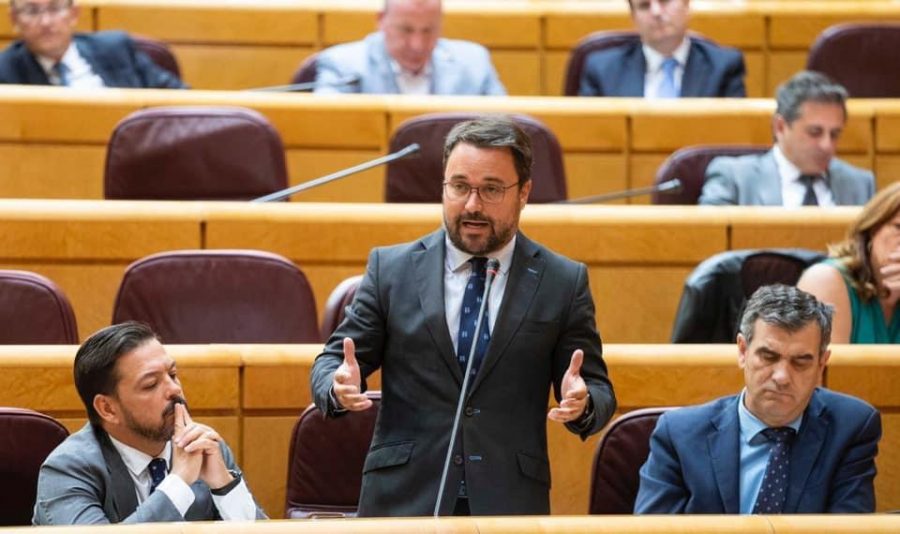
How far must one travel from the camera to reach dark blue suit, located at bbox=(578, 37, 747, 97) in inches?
91.2

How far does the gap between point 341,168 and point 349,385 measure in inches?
41.8

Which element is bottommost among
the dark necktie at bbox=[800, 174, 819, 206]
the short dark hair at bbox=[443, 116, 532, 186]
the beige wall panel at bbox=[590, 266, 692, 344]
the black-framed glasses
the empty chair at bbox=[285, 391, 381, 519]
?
the empty chair at bbox=[285, 391, 381, 519]

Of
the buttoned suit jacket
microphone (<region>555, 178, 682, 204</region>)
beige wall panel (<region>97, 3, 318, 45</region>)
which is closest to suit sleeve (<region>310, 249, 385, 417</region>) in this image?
the buttoned suit jacket

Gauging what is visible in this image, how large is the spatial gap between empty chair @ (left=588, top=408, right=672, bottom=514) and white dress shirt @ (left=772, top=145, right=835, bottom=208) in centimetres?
74

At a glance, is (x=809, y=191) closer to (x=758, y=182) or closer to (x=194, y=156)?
(x=758, y=182)

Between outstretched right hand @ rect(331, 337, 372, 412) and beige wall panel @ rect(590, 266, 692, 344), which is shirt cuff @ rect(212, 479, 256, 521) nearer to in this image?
outstretched right hand @ rect(331, 337, 372, 412)

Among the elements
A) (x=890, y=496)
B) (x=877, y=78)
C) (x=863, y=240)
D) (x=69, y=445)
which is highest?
(x=877, y=78)

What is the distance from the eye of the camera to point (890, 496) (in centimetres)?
146

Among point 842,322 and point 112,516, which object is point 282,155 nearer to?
point 842,322

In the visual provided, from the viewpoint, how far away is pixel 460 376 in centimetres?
114

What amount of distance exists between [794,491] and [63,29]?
1.31m

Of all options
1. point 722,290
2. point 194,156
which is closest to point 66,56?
point 194,156

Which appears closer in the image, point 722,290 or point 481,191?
point 481,191

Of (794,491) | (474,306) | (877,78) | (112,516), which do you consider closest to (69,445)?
(112,516)
